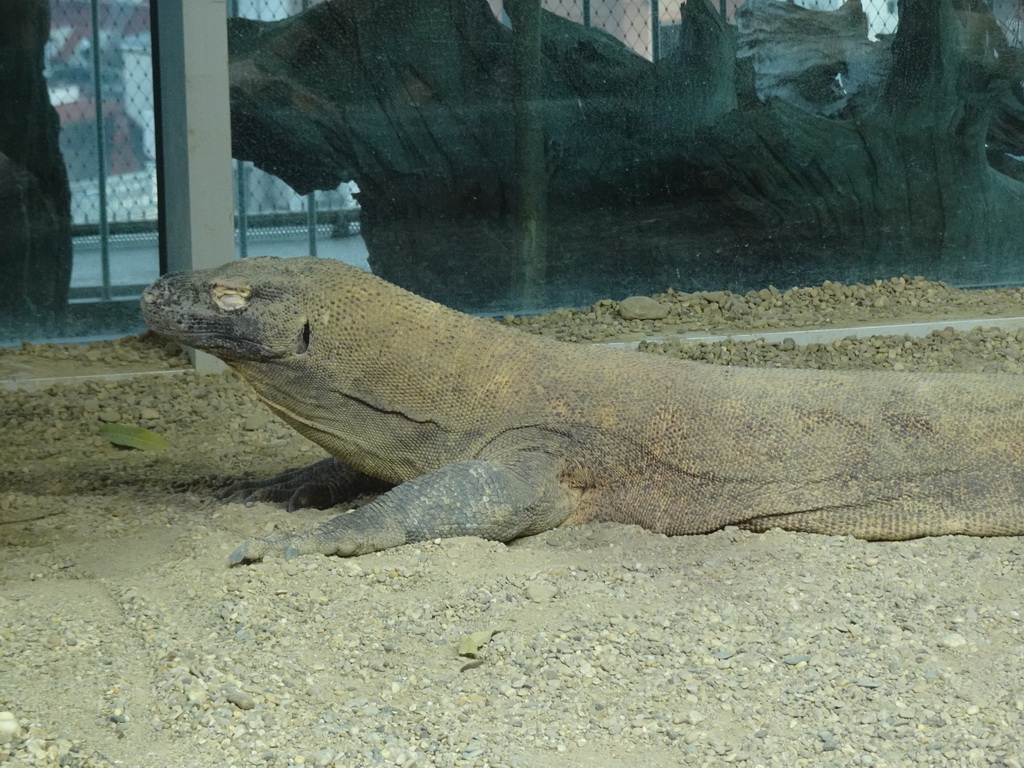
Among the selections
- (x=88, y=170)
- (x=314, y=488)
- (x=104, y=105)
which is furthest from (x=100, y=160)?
(x=314, y=488)

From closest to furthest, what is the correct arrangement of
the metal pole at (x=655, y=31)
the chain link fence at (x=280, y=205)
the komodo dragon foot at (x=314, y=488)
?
the komodo dragon foot at (x=314, y=488)
the chain link fence at (x=280, y=205)
the metal pole at (x=655, y=31)

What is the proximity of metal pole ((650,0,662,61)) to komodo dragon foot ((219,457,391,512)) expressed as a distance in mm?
4029

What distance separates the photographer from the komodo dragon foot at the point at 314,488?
4312mm

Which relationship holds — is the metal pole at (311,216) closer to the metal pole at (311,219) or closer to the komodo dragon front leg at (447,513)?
the metal pole at (311,219)

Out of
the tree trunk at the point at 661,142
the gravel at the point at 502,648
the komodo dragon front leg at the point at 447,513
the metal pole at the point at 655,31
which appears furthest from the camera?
the metal pole at the point at 655,31

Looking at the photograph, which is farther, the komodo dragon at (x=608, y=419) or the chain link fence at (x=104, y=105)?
the chain link fence at (x=104, y=105)

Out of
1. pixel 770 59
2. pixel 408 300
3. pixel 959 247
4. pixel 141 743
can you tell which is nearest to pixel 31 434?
pixel 408 300

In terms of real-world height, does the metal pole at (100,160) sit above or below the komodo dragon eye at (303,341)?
above

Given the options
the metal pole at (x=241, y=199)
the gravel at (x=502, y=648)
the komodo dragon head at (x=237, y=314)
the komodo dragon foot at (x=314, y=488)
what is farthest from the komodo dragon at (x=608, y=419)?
the metal pole at (x=241, y=199)

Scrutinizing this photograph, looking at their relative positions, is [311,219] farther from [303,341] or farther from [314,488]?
[303,341]

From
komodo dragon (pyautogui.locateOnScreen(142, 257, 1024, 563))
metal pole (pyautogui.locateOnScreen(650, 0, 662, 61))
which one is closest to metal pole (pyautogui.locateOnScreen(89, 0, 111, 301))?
komodo dragon (pyautogui.locateOnScreen(142, 257, 1024, 563))

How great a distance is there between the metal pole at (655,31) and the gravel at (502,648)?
440cm

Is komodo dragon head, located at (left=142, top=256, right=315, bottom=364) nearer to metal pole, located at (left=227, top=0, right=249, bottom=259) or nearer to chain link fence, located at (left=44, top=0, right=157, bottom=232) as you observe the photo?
metal pole, located at (left=227, top=0, right=249, bottom=259)

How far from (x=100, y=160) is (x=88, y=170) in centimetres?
9
